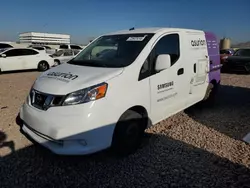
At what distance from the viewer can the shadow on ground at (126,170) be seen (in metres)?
2.73

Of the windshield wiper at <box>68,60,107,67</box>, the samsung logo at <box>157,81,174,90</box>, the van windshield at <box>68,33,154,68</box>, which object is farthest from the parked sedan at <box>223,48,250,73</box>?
the windshield wiper at <box>68,60,107,67</box>

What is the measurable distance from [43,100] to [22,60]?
12062mm

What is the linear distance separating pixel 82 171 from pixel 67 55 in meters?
15.5

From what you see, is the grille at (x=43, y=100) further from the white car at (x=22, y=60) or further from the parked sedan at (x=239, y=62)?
the parked sedan at (x=239, y=62)

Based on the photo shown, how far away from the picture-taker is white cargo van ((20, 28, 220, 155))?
107 inches

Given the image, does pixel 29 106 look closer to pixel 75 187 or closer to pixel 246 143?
pixel 75 187

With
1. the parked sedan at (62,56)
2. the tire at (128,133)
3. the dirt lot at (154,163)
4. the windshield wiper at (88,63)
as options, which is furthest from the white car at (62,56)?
the tire at (128,133)

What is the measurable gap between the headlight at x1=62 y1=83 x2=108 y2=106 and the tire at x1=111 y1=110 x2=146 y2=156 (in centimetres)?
48

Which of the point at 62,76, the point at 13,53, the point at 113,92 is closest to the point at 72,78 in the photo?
the point at 62,76

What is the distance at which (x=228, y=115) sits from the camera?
5.21 metres

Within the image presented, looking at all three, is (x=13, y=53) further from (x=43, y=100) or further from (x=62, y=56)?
(x=43, y=100)

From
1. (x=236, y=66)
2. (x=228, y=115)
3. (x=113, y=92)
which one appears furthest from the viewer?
(x=236, y=66)

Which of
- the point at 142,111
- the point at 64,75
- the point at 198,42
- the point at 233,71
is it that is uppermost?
the point at 198,42

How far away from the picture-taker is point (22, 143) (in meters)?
3.69
